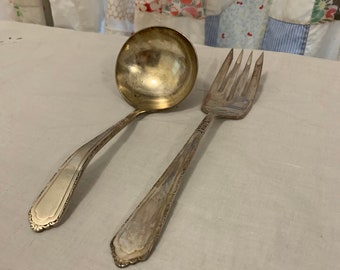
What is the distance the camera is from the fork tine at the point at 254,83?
435mm

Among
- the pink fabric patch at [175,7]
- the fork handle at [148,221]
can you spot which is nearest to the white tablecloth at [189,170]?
the fork handle at [148,221]

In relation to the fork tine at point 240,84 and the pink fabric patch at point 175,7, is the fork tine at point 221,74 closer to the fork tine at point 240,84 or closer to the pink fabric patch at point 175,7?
the fork tine at point 240,84

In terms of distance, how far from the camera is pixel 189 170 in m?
0.34

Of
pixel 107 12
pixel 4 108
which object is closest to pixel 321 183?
pixel 4 108

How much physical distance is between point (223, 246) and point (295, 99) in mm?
245

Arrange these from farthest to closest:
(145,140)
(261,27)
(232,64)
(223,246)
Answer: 1. (261,27)
2. (232,64)
3. (145,140)
4. (223,246)

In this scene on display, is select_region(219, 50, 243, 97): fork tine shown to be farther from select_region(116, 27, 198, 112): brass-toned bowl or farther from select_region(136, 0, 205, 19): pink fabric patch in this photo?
select_region(136, 0, 205, 19): pink fabric patch

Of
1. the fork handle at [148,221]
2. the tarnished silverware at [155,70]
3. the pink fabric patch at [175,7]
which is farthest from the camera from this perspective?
the pink fabric patch at [175,7]

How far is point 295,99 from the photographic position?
1.45 ft

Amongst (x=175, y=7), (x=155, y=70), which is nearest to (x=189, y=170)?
(x=155, y=70)

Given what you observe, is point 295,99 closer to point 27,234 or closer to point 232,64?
point 232,64

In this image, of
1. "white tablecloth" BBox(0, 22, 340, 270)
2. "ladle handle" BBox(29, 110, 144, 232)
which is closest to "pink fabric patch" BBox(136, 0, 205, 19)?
"white tablecloth" BBox(0, 22, 340, 270)

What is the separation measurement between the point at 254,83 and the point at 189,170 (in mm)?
175

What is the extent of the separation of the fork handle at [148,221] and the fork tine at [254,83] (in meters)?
0.15
